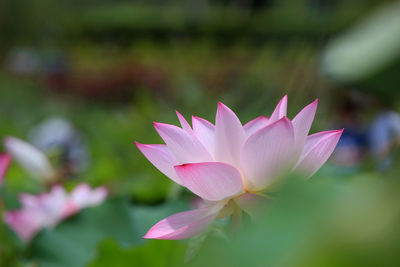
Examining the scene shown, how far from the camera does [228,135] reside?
27cm

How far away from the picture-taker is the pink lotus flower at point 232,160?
251mm

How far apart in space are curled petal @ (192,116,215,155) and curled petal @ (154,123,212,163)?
0.02 metres

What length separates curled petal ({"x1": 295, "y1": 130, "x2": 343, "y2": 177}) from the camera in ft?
0.86

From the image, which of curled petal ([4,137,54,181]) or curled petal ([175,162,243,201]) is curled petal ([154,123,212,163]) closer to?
curled petal ([175,162,243,201])

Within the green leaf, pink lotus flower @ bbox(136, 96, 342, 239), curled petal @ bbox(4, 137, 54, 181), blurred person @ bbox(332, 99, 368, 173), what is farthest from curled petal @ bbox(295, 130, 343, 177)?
blurred person @ bbox(332, 99, 368, 173)

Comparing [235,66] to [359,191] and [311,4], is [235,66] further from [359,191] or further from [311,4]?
[311,4]

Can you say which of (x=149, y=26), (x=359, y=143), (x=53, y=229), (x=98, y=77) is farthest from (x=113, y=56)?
(x=53, y=229)

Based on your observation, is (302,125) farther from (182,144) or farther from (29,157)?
(29,157)

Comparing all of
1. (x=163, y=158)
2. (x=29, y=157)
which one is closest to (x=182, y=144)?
(x=163, y=158)

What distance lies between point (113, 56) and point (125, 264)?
20.7 ft

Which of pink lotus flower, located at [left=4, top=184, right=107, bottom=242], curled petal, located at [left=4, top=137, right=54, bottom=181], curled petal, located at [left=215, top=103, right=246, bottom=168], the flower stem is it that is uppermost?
curled petal, located at [left=4, top=137, right=54, bottom=181]

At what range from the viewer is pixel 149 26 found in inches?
344

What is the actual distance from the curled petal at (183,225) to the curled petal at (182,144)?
0.10 feet

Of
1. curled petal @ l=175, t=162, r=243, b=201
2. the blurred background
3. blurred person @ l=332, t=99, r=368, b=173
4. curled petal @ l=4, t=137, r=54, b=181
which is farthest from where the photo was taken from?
blurred person @ l=332, t=99, r=368, b=173
